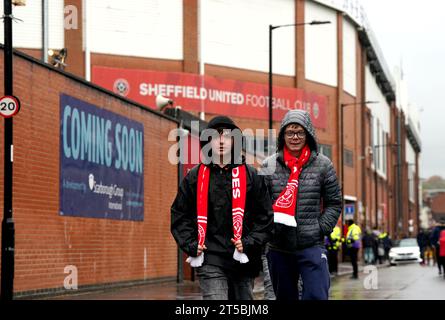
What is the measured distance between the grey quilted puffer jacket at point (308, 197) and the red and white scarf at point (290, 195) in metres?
0.04

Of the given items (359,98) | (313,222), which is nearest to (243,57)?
(359,98)

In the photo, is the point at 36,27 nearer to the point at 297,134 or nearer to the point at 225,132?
the point at 297,134

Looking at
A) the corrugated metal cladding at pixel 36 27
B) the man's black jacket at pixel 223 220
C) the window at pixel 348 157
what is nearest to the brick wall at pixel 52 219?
the man's black jacket at pixel 223 220

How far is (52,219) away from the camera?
19609 mm

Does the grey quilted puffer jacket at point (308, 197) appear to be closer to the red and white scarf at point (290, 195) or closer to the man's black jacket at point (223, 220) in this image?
the red and white scarf at point (290, 195)

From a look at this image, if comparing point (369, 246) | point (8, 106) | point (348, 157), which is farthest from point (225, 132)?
point (348, 157)

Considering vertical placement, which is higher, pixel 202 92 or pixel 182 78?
pixel 182 78

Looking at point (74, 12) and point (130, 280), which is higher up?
point (74, 12)

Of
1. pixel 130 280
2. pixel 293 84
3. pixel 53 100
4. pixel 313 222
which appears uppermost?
pixel 293 84

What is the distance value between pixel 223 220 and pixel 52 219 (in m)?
12.6
